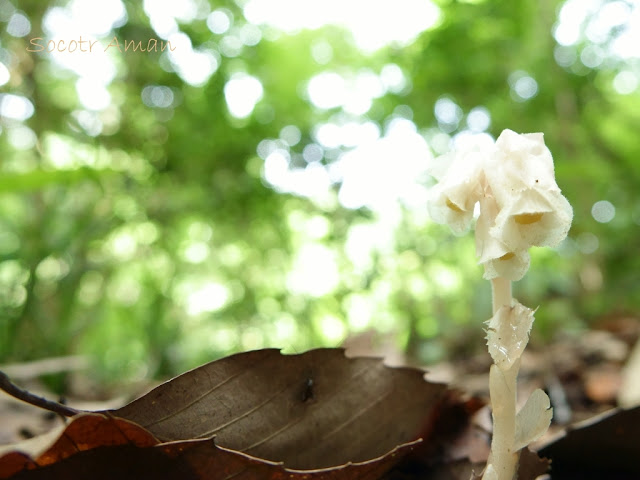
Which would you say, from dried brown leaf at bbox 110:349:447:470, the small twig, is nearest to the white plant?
dried brown leaf at bbox 110:349:447:470

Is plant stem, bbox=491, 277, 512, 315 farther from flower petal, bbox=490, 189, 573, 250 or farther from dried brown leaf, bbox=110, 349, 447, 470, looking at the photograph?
dried brown leaf, bbox=110, 349, 447, 470

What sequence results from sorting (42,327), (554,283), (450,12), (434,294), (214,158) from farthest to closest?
(434,294), (554,283), (214,158), (450,12), (42,327)

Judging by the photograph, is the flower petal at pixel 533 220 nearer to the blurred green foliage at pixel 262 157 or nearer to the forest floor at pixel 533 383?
the forest floor at pixel 533 383

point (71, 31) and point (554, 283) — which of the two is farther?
point (554, 283)

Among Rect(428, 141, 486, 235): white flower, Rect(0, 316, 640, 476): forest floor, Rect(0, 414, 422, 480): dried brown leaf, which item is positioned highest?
Rect(428, 141, 486, 235): white flower

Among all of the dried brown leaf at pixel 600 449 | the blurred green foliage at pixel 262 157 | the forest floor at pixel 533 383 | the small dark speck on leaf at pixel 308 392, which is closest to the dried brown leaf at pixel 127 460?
the forest floor at pixel 533 383

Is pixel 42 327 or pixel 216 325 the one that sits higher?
pixel 42 327

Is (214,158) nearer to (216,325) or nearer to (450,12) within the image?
(216,325)

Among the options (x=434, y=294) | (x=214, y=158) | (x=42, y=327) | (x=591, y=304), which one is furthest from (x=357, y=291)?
(x=591, y=304)
